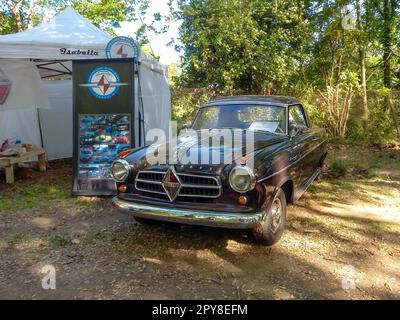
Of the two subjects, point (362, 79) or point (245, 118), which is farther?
point (362, 79)

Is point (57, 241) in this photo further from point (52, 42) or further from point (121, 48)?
point (52, 42)

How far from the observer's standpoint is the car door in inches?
179

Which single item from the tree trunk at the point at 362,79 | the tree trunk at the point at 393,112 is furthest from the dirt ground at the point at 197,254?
the tree trunk at the point at 362,79

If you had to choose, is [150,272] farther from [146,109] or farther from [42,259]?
[146,109]

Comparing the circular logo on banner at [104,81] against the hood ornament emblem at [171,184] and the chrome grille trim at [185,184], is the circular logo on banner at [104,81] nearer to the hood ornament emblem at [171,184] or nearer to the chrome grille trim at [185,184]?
the chrome grille trim at [185,184]

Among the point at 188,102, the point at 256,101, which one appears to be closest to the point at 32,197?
the point at 256,101

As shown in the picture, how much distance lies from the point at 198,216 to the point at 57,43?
4.96m

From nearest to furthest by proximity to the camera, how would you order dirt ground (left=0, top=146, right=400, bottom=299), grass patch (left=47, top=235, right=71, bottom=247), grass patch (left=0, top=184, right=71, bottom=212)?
dirt ground (left=0, top=146, right=400, bottom=299) → grass patch (left=47, top=235, right=71, bottom=247) → grass patch (left=0, top=184, right=71, bottom=212)

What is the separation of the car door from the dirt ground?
52cm

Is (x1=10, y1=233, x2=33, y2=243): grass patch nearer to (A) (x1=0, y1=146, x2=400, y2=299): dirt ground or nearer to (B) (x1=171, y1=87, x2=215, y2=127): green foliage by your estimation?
(A) (x1=0, y1=146, x2=400, y2=299): dirt ground

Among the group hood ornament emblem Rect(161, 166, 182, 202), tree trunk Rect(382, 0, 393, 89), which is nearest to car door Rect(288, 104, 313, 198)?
hood ornament emblem Rect(161, 166, 182, 202)

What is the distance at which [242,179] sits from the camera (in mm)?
3445

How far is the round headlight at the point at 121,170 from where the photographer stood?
398 centimetres
